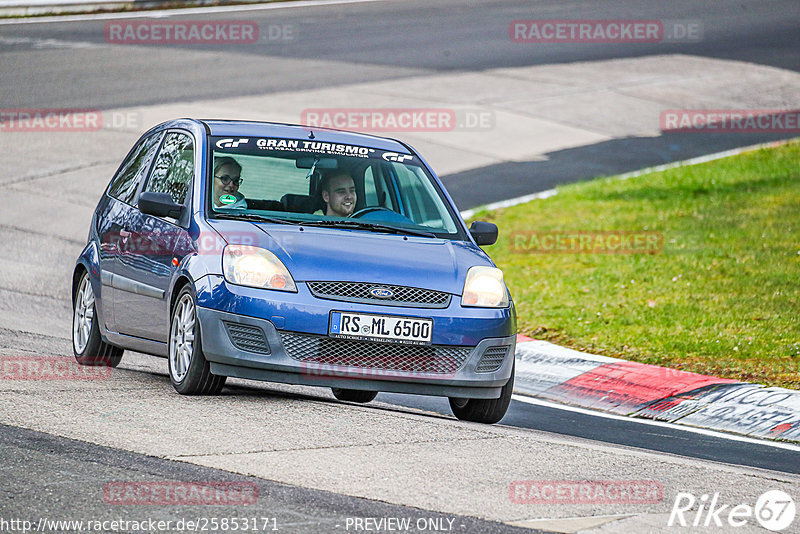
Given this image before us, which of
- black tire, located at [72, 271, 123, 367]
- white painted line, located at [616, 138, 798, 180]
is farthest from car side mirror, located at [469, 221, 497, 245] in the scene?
white painted line, located at [616, 138, 798, 180]

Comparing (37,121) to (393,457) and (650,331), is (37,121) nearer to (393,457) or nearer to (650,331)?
(650,331)

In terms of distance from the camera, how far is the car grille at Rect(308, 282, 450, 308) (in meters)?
7.38

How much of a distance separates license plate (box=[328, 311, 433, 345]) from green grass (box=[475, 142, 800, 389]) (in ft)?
11.5

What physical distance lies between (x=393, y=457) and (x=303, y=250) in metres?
1.61

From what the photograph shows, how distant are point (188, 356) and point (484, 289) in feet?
5.73

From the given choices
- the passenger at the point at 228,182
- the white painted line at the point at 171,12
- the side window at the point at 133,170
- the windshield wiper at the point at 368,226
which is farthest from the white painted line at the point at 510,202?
the white painted line at the point at 171,12

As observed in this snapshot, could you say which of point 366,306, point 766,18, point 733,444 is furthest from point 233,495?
point 766,18

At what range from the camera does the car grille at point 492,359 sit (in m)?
7.67

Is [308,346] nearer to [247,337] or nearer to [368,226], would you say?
[247,337]

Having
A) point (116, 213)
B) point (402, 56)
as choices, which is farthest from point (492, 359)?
point (402, 56)

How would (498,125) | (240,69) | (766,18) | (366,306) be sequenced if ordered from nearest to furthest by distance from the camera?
(366,306) → (498,125) → (240,69) → (766,18)

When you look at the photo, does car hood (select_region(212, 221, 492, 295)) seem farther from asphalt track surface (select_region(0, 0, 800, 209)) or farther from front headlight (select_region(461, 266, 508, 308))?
asphalt track surface (select_region(0, 0, 800, 209))

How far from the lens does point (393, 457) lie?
6.39 meters

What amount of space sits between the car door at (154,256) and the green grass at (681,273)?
391cm
